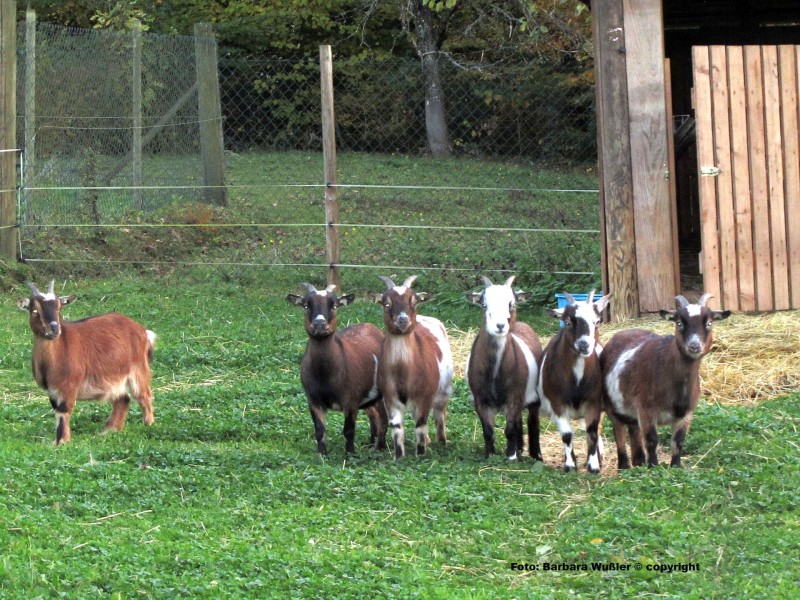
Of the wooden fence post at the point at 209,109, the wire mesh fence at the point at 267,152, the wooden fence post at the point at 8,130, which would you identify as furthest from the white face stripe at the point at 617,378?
the wooden fence post at the point at 8,130

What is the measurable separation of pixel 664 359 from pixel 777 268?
3.74 meters

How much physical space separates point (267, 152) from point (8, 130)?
324 centimetres

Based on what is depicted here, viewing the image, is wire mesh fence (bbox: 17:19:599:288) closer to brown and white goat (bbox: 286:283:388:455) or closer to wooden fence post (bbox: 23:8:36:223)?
wooden fence post (bbox: 23:8:36:223)

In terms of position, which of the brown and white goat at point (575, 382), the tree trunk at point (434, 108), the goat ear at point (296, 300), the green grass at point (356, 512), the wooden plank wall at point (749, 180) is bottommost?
the green grass at point (356, 512)

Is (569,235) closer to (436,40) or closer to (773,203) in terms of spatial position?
(773,203)

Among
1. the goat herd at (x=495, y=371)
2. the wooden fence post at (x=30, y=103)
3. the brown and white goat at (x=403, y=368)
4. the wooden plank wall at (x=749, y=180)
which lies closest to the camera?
the goat herd at (x=495, y=371)

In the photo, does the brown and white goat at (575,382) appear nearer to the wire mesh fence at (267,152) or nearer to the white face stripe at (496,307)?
the white face stripe at (496,307)

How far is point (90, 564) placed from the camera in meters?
5.41

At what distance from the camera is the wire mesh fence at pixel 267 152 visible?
44.5 ft

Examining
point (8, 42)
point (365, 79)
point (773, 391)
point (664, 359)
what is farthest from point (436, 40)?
point (664, 359)

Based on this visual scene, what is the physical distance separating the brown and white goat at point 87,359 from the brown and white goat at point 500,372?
2.60 m

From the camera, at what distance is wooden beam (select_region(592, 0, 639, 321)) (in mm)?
10781

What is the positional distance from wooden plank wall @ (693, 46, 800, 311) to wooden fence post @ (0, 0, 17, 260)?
751 cm

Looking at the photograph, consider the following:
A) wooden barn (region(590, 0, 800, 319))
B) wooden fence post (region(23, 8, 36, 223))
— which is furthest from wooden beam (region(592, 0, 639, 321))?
wooden fence post (region(23, 8, 36, 223))
